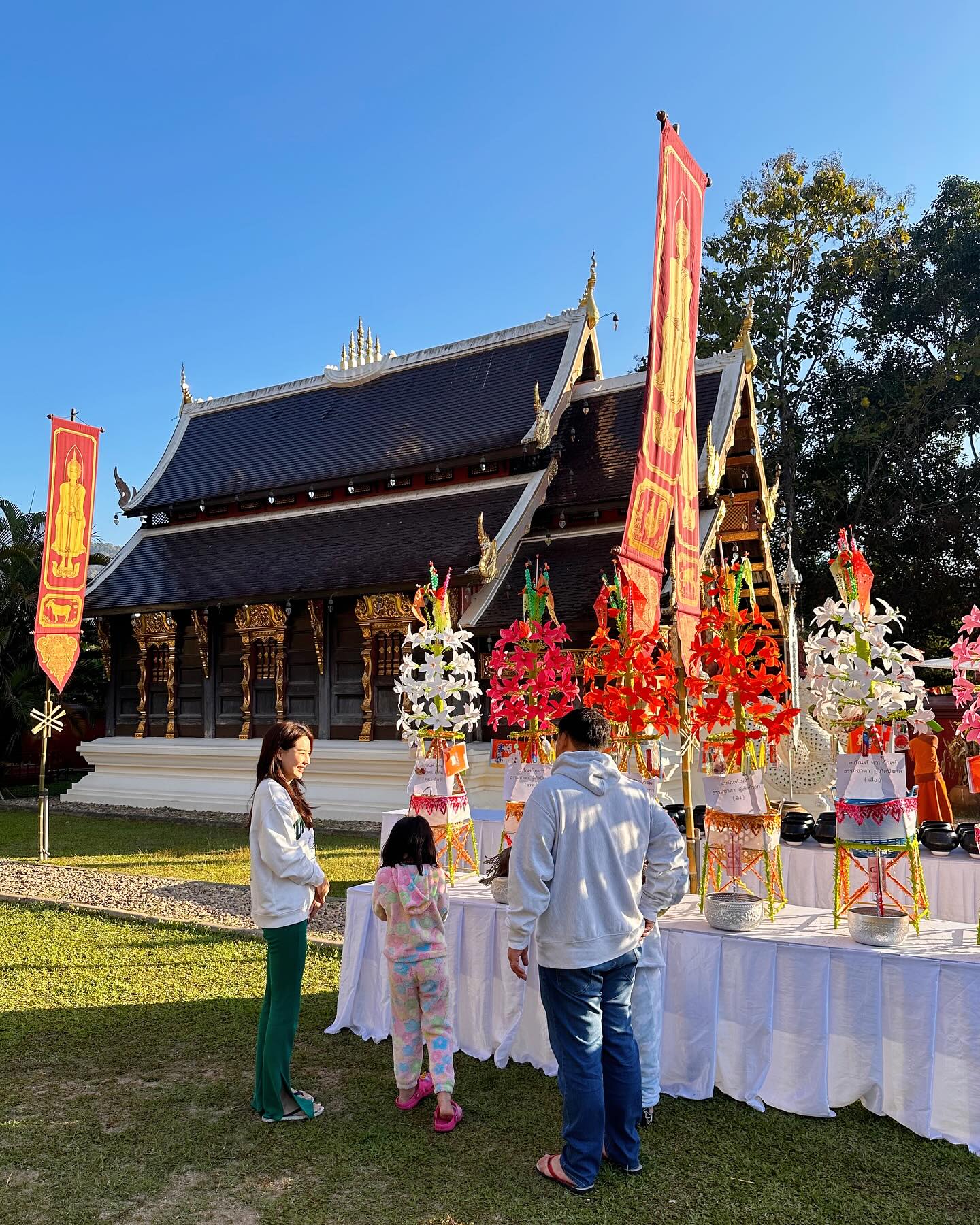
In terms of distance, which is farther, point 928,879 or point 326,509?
point 326,509

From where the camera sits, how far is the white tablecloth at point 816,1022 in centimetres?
358

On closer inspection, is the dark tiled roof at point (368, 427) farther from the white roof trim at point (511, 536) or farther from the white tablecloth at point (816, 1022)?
the white tablecloth at point (816, 1022)

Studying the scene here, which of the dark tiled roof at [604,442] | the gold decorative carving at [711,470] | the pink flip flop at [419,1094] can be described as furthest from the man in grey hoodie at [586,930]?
the dark tiled roof at [604,442]

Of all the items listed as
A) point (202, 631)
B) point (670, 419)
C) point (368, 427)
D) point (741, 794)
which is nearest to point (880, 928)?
point (741, 794)

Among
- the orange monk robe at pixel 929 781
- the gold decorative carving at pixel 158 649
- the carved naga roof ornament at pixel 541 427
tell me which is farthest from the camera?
the gold decorative carving at pixel 158 649

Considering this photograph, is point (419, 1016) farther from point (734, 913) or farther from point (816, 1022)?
point (816, 1022)

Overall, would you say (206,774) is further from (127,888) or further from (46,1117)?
(46,1117)

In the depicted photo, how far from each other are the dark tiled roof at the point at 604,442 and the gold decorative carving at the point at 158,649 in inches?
279

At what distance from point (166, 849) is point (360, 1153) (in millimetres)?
8470

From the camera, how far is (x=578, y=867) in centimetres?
324

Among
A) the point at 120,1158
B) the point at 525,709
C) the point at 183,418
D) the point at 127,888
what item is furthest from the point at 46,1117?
the point at 183,418

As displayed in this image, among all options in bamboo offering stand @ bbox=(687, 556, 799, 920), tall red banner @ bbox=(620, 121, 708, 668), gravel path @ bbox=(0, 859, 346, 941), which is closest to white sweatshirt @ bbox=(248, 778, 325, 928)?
bamboo offering stand @ bbox=(687, 556, 799, 920)

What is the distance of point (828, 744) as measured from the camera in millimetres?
11500

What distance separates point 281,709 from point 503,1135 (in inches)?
467
